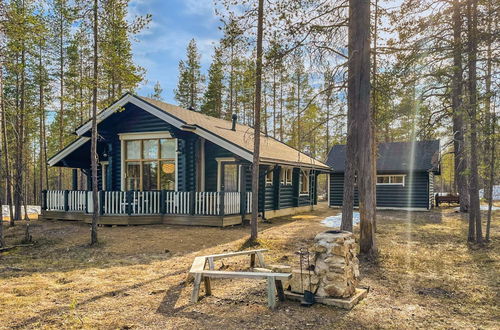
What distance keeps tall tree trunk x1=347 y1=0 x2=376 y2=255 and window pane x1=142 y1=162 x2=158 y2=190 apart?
29.6ft

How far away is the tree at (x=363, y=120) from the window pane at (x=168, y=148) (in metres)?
8.07

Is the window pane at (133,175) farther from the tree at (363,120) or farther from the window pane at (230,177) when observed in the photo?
the tree at (363,120)

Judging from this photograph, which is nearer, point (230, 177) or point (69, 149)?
point (230, 177)

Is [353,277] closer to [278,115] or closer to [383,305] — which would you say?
[383,305]

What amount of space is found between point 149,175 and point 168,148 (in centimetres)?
145

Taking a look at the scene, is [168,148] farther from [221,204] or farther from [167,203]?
[221,204]

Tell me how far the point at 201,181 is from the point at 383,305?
10189mm

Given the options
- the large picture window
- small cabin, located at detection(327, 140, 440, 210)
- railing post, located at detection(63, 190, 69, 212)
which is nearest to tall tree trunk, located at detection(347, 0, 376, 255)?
the large picture window

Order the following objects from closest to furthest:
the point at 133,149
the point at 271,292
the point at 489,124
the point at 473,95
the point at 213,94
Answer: the point at 271,292, the point at 473,95, the point at 489,124, the point at 133,149, the point at 213,94

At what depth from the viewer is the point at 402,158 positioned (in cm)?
2297

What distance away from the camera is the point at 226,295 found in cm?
550

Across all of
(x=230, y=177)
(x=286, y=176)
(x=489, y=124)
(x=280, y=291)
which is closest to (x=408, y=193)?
(x=286, y=176)

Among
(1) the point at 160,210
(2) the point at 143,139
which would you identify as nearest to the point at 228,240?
(1) the point at 160,210

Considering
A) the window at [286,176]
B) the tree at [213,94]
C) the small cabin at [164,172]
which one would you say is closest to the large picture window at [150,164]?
the small cabin at [164,172]
